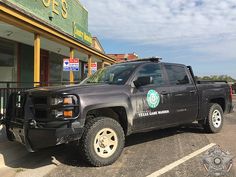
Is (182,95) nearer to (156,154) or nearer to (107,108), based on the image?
(156,154)

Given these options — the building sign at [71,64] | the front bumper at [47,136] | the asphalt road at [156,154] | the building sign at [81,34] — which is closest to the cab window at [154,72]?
the asphalt road at [156,154]

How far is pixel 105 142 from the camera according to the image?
5879mm

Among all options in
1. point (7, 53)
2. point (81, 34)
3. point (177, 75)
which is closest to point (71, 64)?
point (7, 53)

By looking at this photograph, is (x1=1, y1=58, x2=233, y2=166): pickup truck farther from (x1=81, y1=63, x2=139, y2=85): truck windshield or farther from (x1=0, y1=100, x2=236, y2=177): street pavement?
(x1=0, y1=100, x2=236, y2=177): street pavement

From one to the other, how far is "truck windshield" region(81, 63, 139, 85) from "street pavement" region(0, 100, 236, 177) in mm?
1398

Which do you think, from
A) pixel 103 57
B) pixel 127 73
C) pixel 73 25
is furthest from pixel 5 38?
pixel 127 73

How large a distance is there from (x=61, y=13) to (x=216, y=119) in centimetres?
1084

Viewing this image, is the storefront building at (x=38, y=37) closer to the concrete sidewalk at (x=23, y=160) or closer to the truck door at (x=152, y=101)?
the concrete sidewalk at (x=23, y=160)

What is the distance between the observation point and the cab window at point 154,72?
7.07 meters

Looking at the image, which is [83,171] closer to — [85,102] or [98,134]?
[98,134]

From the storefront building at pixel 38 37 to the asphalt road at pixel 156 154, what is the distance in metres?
5.04

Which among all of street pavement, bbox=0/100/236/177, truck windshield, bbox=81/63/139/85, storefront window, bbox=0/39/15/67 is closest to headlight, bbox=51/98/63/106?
street pavement, bbox=0/100/236/177

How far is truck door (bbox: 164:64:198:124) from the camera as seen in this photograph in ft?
24.5

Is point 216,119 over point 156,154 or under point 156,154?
over
